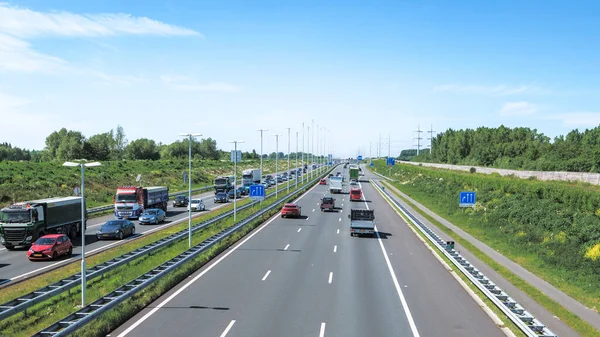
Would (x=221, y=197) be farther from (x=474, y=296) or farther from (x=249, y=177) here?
(x=474, y=296)

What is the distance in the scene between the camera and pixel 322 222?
49.2 m

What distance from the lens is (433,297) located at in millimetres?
21438

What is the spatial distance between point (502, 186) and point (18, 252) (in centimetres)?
5109

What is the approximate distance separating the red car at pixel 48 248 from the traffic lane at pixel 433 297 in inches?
831

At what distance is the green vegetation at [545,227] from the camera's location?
2577cm

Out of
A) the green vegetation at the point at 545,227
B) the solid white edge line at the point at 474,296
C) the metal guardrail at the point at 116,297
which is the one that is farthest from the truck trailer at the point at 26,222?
the green vegetation at the point at 545,227

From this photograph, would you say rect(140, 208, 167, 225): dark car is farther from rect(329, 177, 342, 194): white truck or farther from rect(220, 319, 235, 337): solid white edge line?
rect(329, 177, 342, 194): white truck

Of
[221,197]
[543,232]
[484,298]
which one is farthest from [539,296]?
[221,197]

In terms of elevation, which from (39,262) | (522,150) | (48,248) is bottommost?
(39,262)

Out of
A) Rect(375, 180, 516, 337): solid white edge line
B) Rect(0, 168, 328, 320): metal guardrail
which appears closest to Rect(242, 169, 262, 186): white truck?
Rect(375, 180, 516, 337): solid white edge line

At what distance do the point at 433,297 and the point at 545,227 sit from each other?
2065 centimetres

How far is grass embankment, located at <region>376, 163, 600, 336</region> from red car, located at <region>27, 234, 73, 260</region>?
88.5 feet

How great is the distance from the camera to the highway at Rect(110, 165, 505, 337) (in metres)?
16.8

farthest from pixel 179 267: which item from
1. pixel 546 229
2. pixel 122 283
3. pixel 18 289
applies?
pixel 546 229
